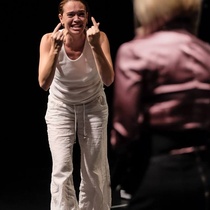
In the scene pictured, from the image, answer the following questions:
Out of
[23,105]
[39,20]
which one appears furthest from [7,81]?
[39,20]

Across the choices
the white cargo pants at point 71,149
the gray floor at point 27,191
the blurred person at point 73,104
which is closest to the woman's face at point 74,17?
the blurred person at point 73,104

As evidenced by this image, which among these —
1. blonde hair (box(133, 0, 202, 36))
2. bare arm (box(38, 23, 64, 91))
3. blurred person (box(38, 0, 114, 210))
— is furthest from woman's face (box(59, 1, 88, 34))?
blonde hair (box(133, 0, 202, 36))

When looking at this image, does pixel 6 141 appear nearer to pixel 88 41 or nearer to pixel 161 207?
pixel 88 41

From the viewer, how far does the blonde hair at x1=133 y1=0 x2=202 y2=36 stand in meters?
1.74

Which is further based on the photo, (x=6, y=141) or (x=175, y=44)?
(x=6, y=141)

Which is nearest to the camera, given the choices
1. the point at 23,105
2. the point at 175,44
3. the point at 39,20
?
the point at 175,44

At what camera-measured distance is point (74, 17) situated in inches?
119

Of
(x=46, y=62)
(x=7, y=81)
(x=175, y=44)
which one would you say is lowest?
(x=7, y=81)

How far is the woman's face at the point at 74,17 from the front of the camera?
304 cm

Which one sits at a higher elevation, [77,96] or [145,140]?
[145,140]

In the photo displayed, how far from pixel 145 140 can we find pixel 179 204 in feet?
0.64

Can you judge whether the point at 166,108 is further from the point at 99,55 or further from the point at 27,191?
the point at 27,191

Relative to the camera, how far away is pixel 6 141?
16.0 feet

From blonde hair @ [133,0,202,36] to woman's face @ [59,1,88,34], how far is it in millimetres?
1258
